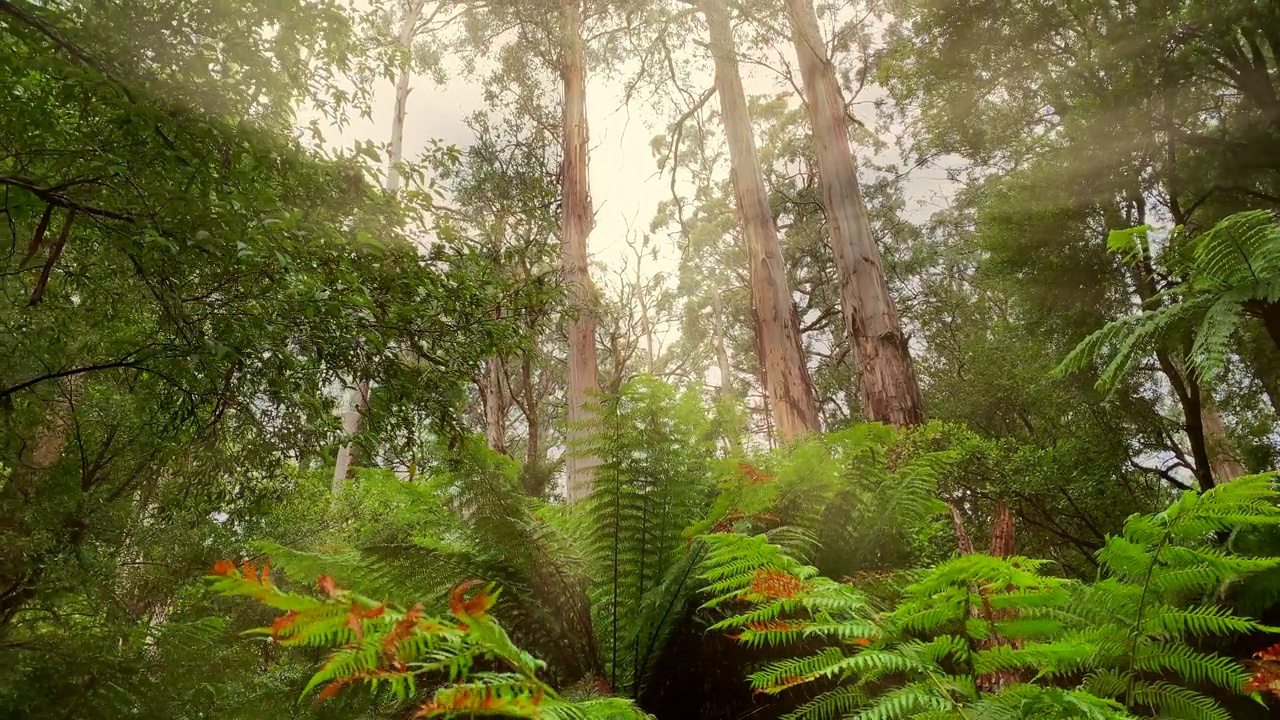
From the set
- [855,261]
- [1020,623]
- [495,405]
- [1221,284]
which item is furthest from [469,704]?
[495,405]

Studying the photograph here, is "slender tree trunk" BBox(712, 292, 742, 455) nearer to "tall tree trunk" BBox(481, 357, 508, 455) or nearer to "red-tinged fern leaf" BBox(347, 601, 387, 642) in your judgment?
"tall tree trunk" BBox(481, 357, 508, 455)

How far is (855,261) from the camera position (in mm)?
5945

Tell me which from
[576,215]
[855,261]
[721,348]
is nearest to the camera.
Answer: [855,261]

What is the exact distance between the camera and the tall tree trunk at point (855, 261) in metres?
5.12

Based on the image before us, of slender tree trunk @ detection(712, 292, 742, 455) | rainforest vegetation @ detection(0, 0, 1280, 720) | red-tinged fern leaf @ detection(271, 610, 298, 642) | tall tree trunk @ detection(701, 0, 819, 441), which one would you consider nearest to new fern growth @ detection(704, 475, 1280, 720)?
rainforest vegetation @ detection(0, 0, 1280, 720)

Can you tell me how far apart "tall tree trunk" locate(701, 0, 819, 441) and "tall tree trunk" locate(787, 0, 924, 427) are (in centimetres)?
85

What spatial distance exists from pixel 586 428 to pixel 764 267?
5773 mm

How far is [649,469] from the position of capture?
1615 millimetres

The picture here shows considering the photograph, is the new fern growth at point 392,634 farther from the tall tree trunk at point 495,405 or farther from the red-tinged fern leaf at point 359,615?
the tall tree trunk at point 495,405

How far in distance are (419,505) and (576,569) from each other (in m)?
0.45

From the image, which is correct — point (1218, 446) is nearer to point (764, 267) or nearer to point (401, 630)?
point (764, 267)

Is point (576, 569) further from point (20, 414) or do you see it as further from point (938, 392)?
point (938, 392)

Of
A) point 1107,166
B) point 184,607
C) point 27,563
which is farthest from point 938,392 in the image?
point 27,563

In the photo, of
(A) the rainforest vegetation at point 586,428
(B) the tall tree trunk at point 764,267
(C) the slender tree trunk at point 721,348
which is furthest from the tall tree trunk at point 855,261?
(C) the slender tree trunk at point 721,348
